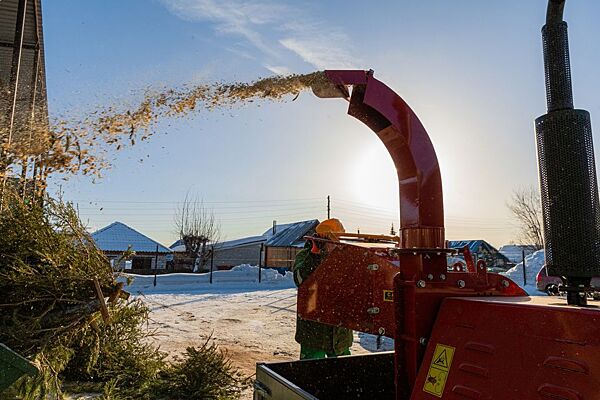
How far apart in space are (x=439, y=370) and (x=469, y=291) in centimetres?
45

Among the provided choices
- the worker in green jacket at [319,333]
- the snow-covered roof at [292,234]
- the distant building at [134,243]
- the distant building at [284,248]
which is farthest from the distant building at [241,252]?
the worker in green jacket at [319,333]

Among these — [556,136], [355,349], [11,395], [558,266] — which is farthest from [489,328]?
[355,349]

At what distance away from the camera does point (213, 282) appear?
20750mm

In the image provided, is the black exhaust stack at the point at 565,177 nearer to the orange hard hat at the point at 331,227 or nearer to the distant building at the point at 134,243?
the orange hard hat at the point at 331,227

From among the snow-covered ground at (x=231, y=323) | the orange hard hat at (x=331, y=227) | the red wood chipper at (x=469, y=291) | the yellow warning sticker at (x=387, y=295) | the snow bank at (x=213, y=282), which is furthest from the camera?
the snow bank at (x=213, y=282)

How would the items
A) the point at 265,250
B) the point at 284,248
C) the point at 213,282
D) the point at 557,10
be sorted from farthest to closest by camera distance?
the point at 284,248 < the point at 265,250 < the point at 213,282 < the point at 557,10

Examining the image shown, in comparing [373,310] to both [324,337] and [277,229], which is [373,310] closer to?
A: [324,337]

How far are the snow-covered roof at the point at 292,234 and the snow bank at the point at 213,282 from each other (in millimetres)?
13082

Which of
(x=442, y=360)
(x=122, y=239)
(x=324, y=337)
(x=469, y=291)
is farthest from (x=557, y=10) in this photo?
(x=122, y=239)

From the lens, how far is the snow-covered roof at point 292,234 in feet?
124

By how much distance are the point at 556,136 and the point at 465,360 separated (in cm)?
85

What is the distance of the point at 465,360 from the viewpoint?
Result: 1.65m

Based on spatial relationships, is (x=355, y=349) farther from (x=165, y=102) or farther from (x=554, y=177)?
(x=554, y=177)

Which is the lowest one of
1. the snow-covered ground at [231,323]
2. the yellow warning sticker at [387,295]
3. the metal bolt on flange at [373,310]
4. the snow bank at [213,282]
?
the snow-covered ground at [231,323]
